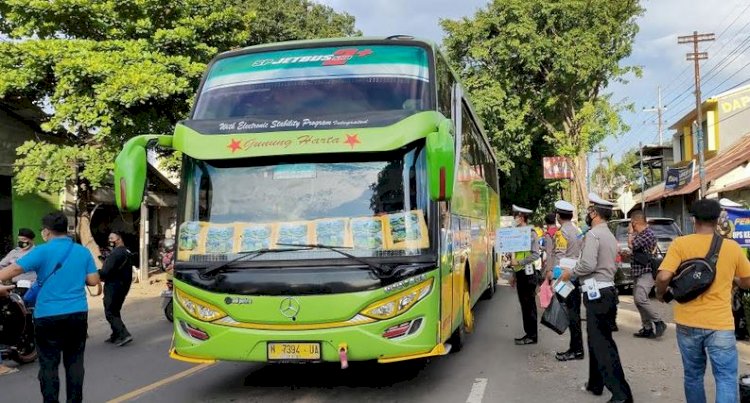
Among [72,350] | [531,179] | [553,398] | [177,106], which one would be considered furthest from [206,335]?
[531,179]

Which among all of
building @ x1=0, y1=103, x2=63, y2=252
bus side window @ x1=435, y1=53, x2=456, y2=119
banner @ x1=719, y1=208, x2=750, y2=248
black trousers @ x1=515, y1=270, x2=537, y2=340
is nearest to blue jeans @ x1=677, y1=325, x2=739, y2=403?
bus side window @ x1=435, y1=53, x2=456, y2=119

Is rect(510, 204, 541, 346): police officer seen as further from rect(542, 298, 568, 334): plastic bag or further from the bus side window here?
the bus side window

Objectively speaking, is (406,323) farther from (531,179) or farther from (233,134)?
(531,179)

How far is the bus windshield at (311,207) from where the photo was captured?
231 inches

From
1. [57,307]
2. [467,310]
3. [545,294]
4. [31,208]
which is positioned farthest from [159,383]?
[31,208]

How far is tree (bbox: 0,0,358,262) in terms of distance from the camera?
16.7 m

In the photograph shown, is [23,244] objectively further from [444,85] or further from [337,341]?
[444,85]

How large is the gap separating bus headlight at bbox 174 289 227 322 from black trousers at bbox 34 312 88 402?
33.4 inches

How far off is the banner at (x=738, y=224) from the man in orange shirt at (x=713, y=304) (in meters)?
6.33

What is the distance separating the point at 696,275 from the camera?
14.5 feet

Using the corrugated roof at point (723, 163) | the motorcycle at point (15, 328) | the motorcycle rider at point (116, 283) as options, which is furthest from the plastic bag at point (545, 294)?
the corrugated roof at point (723, 163)

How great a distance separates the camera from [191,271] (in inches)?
234

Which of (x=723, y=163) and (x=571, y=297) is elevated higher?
(x=723, y=163)

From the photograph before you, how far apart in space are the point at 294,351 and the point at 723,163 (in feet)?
86.3
